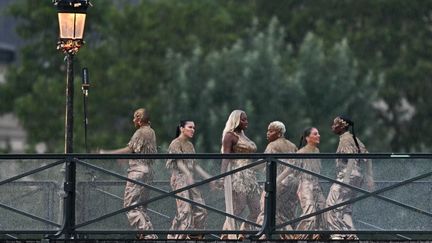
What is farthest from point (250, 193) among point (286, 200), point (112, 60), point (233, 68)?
point (112, 60)

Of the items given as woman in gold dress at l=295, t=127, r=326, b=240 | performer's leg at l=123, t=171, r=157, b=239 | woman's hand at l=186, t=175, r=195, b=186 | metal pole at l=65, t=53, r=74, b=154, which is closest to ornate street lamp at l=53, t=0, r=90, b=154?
metal pole at l=65, t=53, r=74, b=154

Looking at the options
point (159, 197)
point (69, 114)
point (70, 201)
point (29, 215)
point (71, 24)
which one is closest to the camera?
point (159, 197)

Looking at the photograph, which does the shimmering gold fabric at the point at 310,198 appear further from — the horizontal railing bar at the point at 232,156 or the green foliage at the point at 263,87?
the green foliage at the point at 263,87

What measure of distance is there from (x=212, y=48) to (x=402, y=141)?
9.43 metres

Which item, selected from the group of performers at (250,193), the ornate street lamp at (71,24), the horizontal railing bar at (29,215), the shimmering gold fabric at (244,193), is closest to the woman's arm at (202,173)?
the group of performers at (250,193)

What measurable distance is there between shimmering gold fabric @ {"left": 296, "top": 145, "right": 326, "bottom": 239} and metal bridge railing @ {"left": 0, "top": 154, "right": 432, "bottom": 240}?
4.2 inches

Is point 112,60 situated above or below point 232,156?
above

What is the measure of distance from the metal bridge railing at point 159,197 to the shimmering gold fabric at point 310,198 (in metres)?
0.11

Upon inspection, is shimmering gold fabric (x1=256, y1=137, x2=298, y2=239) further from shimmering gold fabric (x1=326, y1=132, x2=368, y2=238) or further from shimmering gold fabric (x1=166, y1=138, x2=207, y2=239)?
shimmering gold fabric (x1=166, y1=138, x2=207, y2=239)

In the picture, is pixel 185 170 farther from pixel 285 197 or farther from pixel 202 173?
pixel 285 197

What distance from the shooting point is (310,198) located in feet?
101

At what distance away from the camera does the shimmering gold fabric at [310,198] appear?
30.6m

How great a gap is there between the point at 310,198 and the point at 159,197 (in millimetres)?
1949

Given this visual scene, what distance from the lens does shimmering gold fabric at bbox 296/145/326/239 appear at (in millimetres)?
30625
